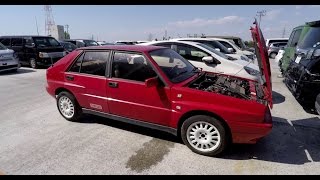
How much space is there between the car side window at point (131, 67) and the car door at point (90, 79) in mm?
220

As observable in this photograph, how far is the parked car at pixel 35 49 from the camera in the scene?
44.1ft

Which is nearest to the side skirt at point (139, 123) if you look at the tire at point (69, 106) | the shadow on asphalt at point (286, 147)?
the tire at point (69, 106)

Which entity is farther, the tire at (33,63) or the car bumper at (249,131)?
the tire at (33,63)

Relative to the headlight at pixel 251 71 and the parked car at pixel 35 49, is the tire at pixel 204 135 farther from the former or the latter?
the parked car at pixel 35 49

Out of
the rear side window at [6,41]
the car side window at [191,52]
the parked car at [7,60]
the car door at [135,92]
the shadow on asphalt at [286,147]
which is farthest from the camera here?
the rear side window at [6,41]

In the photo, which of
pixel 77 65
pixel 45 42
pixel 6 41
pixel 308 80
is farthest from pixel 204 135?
pixel 6 41

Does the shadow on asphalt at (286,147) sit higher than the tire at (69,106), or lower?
lower

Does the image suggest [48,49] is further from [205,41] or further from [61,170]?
[61,170]

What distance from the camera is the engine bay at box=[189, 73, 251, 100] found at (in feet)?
13.3

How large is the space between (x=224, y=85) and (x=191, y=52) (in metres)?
3.06

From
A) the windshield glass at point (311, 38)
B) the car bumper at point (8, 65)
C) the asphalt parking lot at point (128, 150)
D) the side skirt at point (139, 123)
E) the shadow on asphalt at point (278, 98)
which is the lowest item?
the asphalt parking lot at point (128, 150)

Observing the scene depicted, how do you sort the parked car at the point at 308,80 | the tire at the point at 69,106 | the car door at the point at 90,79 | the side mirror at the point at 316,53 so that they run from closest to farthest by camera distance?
the car door at the point at 90,79
the tire at the point at 69,106
the parked car at the point at 308,80
the side mirror at the point at 316,53

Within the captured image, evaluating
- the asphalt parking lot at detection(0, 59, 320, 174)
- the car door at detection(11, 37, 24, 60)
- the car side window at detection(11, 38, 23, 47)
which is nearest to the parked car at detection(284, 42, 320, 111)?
the asphalt parking lot at detection(0, 59, 320, 174)
